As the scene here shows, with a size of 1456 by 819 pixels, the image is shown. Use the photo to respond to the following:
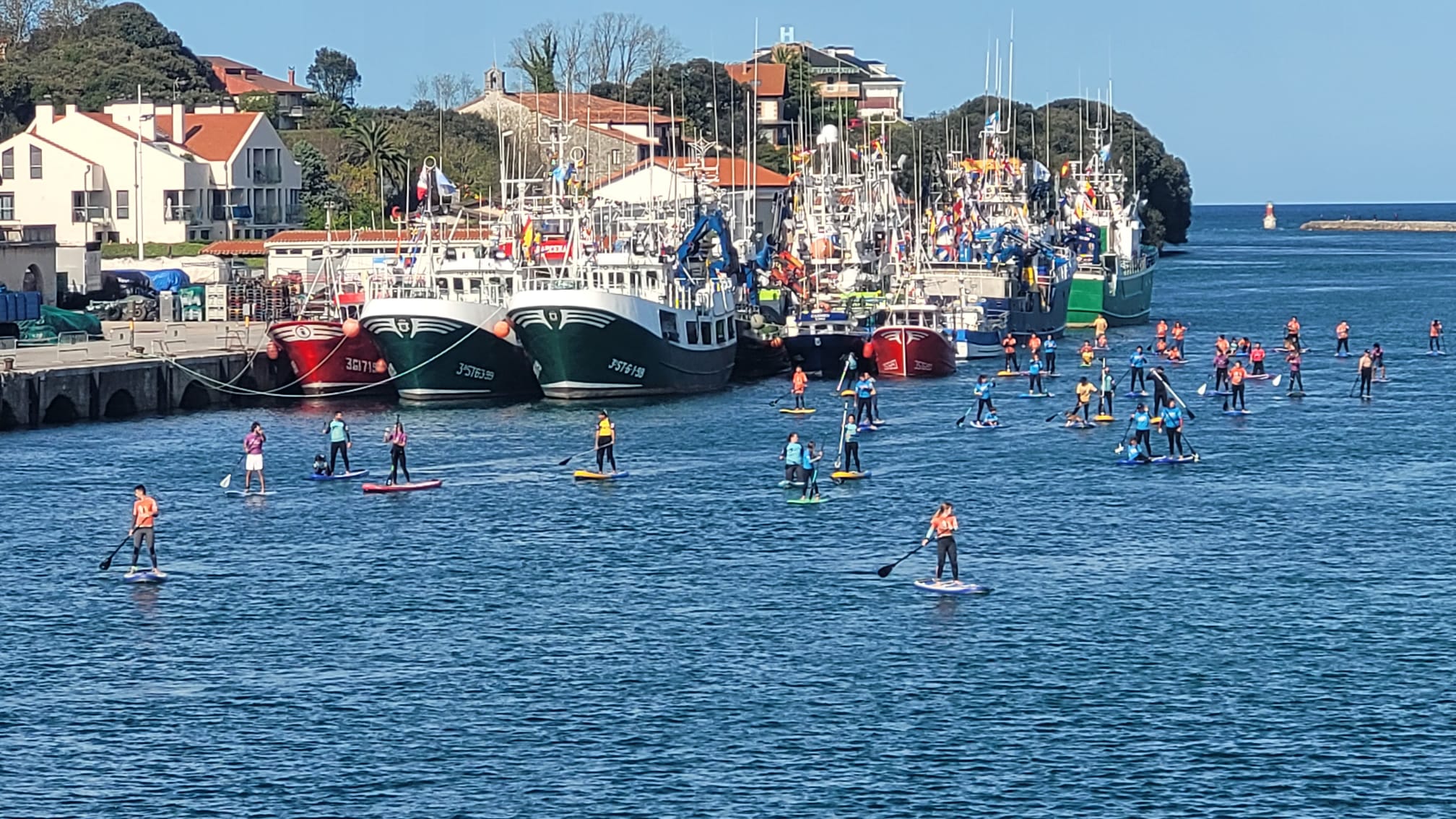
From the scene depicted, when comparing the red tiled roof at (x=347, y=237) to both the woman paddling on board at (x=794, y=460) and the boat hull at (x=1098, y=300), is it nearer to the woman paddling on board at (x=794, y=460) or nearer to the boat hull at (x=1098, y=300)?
the boat hull at (x=1098, y=300)

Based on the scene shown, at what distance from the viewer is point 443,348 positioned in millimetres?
91062

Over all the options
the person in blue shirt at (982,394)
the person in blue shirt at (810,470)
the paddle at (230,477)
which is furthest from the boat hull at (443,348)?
the person in blue shirt at (810,470)

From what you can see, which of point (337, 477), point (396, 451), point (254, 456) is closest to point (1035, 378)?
point (337, 477)

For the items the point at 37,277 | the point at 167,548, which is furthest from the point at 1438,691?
the point at 37,277

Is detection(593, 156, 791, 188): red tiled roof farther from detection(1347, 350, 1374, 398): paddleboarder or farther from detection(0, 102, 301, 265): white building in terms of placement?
detection(1347, 350, 1374, 398): paddleboarder

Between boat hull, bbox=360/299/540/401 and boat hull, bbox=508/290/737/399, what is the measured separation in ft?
6.21

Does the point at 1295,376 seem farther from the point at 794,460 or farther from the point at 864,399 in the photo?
the point at 794,460

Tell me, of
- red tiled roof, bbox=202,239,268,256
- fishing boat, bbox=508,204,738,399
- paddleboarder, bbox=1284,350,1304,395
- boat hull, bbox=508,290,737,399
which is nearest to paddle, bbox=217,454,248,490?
boat hull, bbox=508,290,737,399

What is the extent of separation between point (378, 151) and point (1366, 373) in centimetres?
9097

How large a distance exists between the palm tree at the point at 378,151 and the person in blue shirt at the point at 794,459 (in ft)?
323

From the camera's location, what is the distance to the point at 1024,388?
10031 centimetres

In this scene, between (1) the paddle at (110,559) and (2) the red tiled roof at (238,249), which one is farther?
(2) the red tiled roof at (238,249)

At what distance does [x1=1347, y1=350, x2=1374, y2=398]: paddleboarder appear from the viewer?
93.6m

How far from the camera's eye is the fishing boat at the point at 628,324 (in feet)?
Result: 292
